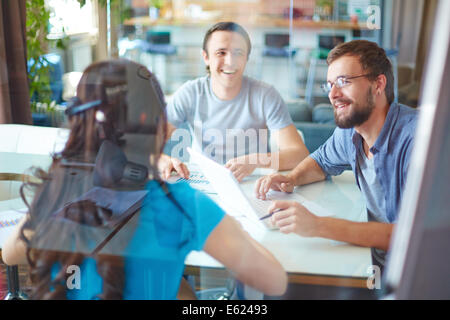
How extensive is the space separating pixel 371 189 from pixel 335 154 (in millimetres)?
140

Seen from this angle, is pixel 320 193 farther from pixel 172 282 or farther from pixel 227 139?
pixel 172 282

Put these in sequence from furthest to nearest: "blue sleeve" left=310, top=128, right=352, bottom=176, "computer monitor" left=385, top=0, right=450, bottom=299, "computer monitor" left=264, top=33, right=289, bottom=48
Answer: "computer monitor" left=264, top=33, right=289, bottom=48, "blue sleeve" left=310, top=128, right=352, bottom=176, "computer monitor" left=385, top=0, right=450, bottom=299

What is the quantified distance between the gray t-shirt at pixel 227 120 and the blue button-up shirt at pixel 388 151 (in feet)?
0.63

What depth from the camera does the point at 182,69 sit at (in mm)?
1436

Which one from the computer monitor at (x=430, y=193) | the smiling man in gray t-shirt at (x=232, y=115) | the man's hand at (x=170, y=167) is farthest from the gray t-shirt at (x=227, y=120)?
the computer monitor at (x=430, y=193)

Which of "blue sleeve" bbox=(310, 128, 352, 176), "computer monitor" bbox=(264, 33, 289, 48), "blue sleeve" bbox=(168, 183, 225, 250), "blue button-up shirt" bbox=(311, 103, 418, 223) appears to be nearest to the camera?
"blue sleeve" bbox=(168, 183, 225, 250)

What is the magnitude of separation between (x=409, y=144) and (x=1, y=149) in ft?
4.17

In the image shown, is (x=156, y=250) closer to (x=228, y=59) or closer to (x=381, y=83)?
(x=228, y=59)

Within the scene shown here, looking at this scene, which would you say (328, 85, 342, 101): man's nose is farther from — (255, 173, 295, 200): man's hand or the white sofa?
the white sofa

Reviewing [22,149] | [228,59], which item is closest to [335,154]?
[228,59]

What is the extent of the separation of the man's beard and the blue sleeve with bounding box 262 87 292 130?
0.71 feet

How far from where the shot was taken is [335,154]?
128cm

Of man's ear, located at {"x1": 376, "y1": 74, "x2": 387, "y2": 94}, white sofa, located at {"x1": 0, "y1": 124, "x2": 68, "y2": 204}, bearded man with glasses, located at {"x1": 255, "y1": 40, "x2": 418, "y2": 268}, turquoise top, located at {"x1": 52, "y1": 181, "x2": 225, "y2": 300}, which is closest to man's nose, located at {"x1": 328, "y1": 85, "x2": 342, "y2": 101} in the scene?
bearded man with glasses, located at {"x1": 255, "y1": 40, "x2": 418, "y2": 268}

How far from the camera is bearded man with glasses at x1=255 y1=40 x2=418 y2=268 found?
1102 mm
